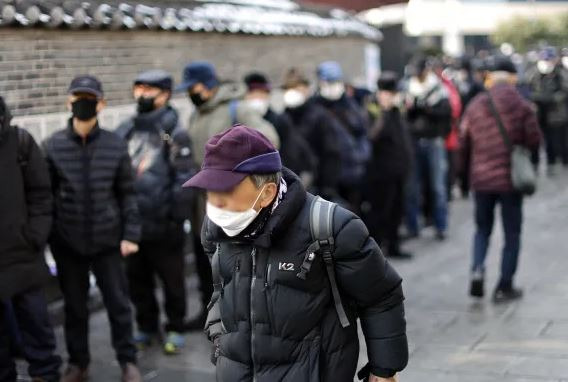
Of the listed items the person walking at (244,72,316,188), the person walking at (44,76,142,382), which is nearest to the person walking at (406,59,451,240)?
the person walking at (244,72,316,188)

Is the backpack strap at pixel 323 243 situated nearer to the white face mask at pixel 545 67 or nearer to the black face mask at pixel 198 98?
the black face mask at pixel 198 98

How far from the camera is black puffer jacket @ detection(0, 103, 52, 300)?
19.1 feet

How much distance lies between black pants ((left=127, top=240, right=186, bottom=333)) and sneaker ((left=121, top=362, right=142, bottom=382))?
758mm

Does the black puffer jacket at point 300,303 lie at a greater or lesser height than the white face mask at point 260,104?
lesser

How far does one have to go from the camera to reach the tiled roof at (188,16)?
7734 mm

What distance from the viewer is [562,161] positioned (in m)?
16.6

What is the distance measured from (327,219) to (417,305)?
4.69 m

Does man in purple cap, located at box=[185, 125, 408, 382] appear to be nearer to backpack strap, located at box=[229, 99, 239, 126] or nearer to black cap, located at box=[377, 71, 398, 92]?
backpack strap, located at box=[229, 99, 239, 126]

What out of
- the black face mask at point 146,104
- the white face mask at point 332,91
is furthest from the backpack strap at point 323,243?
the white face mask at point 332,91

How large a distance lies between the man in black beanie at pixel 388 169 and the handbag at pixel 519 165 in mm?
2157

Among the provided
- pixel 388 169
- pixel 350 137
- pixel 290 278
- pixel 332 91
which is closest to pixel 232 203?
pixel 290 278

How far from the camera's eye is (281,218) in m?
3.64

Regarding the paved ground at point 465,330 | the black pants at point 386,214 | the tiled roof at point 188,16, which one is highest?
the tiled roof at point 188,16

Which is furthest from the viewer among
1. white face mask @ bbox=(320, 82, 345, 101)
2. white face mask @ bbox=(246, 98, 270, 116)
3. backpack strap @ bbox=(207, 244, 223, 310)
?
white face mask @ bbox=(320, 82, 345, 101)
